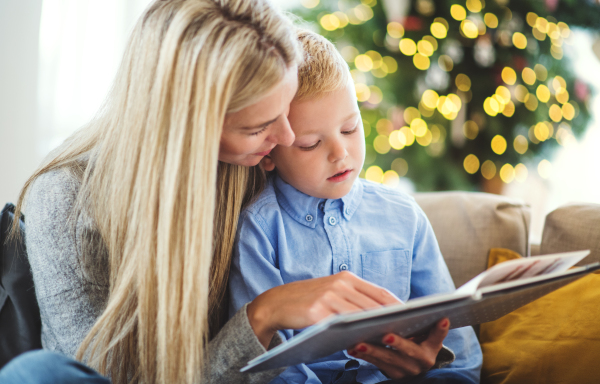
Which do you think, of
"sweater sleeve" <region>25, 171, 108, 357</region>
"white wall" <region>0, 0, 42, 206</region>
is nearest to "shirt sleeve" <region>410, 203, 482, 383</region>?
"sweater sleeve" <region>25, 171, 108, 357</region>

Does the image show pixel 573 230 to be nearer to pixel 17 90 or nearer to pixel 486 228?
pixel 486 228

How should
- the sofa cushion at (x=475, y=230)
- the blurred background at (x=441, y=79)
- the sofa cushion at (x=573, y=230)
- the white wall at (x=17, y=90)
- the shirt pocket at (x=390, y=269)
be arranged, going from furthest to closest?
the blurred background at (x=441, y=79) < the white wall at (x=17, y=90) < the sofa cushion at (x=475, y=230) < the sofa cushion at (x=573, y=230) < the shirt pocket at (x=390, y=269)

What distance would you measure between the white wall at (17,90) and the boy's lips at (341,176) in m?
1.44

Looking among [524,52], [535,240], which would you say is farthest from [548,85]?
[535,240]

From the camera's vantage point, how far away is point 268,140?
86cm

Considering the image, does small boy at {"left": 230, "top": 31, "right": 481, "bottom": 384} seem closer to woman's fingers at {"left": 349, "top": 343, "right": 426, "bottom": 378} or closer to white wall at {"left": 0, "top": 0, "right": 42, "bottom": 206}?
woman's fingers at {"left": 349, "top": 343, "right": 426, "bottom": 378}

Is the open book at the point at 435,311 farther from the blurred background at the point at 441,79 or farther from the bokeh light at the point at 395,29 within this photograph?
the bokeh light at the point at 395,29

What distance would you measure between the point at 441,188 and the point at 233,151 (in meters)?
1.56

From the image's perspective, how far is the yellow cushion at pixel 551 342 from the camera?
3.02 feet

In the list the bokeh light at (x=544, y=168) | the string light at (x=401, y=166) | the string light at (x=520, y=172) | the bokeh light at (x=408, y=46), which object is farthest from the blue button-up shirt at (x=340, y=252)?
the bokeh light at (x=544, y=168)

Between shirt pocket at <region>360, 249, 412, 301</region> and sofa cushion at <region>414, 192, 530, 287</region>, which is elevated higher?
shirt pocket at <region>360, 249, 412, 301</region>

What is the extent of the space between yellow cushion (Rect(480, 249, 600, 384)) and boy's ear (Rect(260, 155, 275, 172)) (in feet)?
2.12

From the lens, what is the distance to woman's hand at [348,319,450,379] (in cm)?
73

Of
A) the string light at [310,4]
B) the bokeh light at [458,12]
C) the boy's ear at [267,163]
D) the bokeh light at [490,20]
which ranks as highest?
the string light at [310,4]
